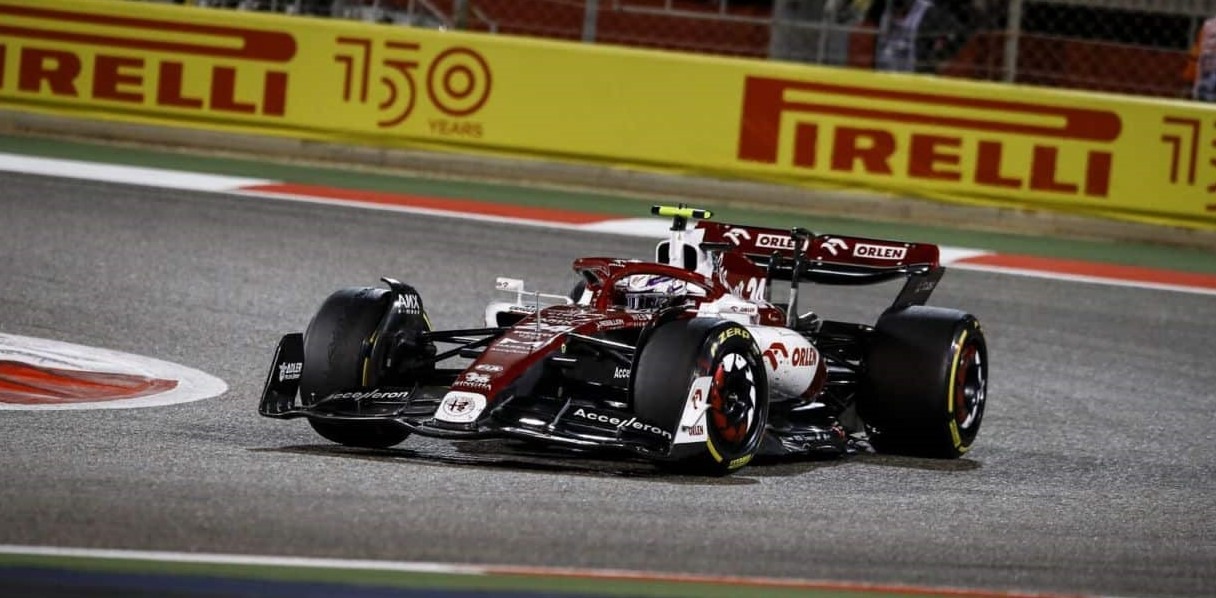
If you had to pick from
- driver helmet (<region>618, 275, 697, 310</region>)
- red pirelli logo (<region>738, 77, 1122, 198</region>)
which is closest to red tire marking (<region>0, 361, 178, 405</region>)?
driver helmet (<region>618, 275, 697, 310</region>)

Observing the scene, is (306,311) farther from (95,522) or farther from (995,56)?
(995,56)

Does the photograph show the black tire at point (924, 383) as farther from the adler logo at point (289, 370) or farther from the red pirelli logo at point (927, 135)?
the red pirelli logo at point (927, 135)

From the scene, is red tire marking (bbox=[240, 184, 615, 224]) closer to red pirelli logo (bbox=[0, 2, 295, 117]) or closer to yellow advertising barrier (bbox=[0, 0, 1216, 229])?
yellow advertising barrier (bbox=[0, 0, 1216, 229])

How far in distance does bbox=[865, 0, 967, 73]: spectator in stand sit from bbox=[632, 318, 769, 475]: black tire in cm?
1009

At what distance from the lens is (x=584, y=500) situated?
23.4ft

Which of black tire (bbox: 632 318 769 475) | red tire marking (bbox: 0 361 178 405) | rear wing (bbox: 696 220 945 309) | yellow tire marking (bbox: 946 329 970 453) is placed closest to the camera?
black tire (bbox: 632 318 769 475)

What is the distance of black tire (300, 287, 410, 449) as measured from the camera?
26.6 ft

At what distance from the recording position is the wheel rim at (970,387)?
29.4 ft

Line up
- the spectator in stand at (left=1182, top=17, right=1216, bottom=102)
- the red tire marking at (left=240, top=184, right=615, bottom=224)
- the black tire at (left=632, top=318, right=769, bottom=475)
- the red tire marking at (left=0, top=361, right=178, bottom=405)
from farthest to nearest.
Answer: the spectator in stand at (left=1182, top=17, right=1216, bottom=102)
the red tire marking at (left=240, top=184, right=615, bottom=224)
the red tire marking at (left=0, top=361, right=178, bottom=405)
the black tire at (left=632, top=318, right=769, bottom=475)

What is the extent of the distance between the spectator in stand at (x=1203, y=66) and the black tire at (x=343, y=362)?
421 inches

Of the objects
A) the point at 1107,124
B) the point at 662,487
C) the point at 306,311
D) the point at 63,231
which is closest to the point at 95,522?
the point at 662,487

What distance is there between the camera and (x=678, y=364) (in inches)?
299

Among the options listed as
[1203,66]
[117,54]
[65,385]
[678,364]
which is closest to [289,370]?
[65,385]

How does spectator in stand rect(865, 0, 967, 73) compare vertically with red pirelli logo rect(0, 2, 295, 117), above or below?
above
